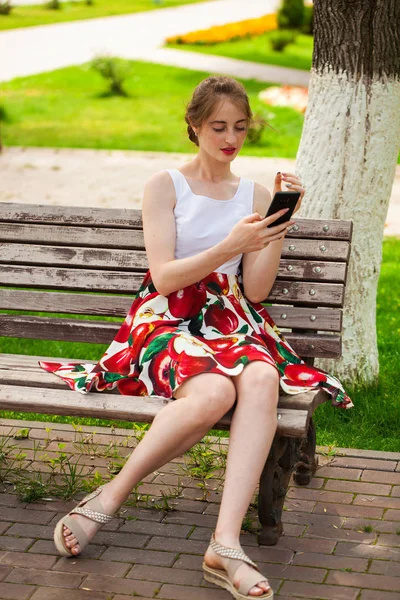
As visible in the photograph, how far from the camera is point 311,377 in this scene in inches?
143

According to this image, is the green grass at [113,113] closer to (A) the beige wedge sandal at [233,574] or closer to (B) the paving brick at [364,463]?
(B) the paving brick at [364,463]

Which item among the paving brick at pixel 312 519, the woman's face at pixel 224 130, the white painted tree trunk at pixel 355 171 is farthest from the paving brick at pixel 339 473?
the woman's face at pixel 224 130

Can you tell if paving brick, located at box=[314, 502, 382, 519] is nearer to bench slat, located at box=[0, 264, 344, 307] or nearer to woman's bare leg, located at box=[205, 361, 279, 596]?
woman's bare leg, located at box=[205, 361, 279, 596]

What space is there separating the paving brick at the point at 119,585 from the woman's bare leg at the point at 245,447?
0.67 ft

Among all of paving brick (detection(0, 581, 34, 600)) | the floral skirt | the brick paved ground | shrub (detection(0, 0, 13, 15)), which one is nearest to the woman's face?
the floral skirt

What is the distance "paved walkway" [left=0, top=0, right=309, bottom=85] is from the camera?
66.4ft

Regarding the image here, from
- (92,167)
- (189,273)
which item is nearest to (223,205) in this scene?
(189,273)

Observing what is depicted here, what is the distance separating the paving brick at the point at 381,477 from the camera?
399 centimetres

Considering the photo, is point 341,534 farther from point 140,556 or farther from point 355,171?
point 355,171

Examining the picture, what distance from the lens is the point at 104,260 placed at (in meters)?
4.18

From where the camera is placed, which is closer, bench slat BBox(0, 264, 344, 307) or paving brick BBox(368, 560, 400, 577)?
paving brick BBox(368, 560, 400, 577)

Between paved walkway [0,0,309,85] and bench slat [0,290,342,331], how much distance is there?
15139 millimetres

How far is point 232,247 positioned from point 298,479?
1.08m

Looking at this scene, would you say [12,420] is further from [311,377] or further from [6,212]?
[311,377]
